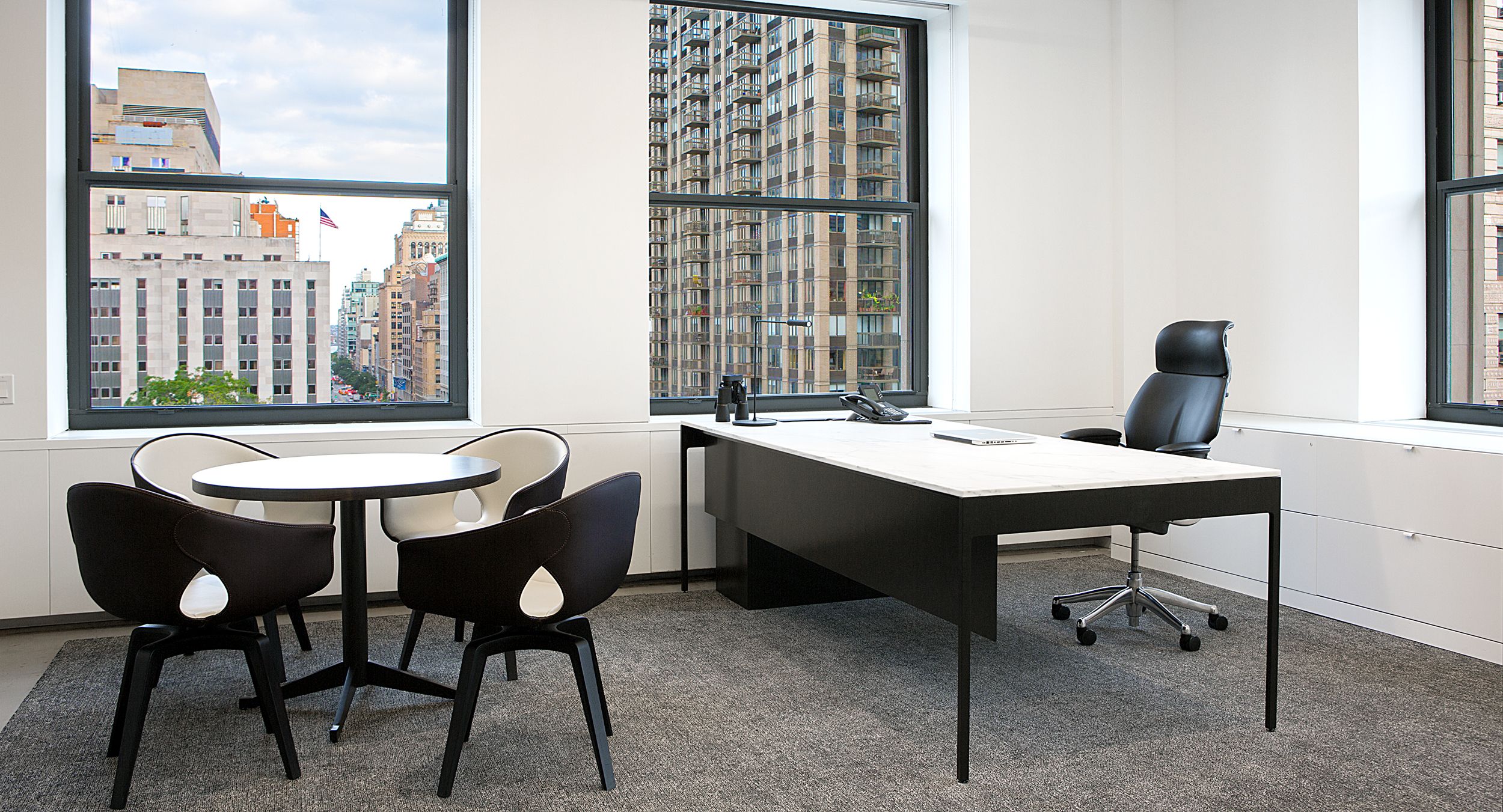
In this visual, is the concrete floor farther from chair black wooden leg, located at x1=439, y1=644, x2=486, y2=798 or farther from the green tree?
chair black wooden leg, located at x1=439, y1=644, x2=486, y2=798

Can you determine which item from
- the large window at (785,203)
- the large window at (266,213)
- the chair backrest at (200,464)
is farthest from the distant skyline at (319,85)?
the chair backrest at (200,464)

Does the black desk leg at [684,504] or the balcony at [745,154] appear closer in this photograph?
the black desk leg at [684,504]

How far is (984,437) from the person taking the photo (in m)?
3.64

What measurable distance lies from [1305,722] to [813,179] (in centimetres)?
344

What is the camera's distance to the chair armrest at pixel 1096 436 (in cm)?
430

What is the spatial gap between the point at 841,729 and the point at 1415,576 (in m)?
2.34

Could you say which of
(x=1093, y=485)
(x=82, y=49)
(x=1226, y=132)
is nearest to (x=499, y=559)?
(x=1093, y=485)

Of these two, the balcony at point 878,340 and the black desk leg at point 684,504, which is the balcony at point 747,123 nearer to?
the balcony at point 878,340

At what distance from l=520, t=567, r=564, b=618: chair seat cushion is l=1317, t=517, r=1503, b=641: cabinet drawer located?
308 centimetres

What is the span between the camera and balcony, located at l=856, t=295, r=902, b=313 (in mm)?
5547

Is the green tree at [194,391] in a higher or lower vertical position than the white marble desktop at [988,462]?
higher

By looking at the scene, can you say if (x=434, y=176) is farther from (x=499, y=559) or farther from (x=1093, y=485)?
(x=1093, y=485)

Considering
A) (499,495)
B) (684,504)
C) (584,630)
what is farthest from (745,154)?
(584,630)

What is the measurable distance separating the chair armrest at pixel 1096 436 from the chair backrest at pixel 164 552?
2.99m
